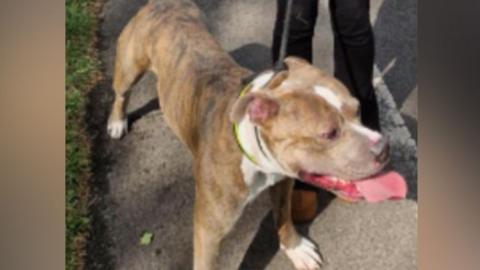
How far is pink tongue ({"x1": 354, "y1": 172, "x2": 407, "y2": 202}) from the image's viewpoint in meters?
1.48

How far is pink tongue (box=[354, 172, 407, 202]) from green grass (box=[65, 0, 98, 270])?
0.69 meters

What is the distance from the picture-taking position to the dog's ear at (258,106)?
4.52ft

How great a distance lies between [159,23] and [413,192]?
804 mm

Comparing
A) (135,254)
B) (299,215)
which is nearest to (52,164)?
(135,254)

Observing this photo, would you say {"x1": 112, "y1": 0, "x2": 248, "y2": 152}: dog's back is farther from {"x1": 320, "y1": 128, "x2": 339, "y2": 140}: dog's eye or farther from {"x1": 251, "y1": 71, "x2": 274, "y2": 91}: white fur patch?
{"x1": 320, "y1": 128, "x2": 339, "y2": 140}: dog's eye

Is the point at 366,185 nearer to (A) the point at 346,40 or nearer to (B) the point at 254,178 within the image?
(B) the point at 254,178

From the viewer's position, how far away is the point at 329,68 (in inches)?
77.8

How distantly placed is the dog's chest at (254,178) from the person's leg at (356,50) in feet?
1.52

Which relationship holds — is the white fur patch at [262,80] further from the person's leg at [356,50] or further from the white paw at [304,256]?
the white paw at [304,256]

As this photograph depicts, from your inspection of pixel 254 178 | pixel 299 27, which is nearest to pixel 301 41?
pixel 299 27

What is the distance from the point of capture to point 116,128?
79.0 inches

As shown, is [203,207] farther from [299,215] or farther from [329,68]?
[329,68]

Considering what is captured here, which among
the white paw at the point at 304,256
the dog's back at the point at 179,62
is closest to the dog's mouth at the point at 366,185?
the dog's back at the point at 179,62

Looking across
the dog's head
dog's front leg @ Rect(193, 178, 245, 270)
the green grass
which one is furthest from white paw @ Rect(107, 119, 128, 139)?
the dog's head
